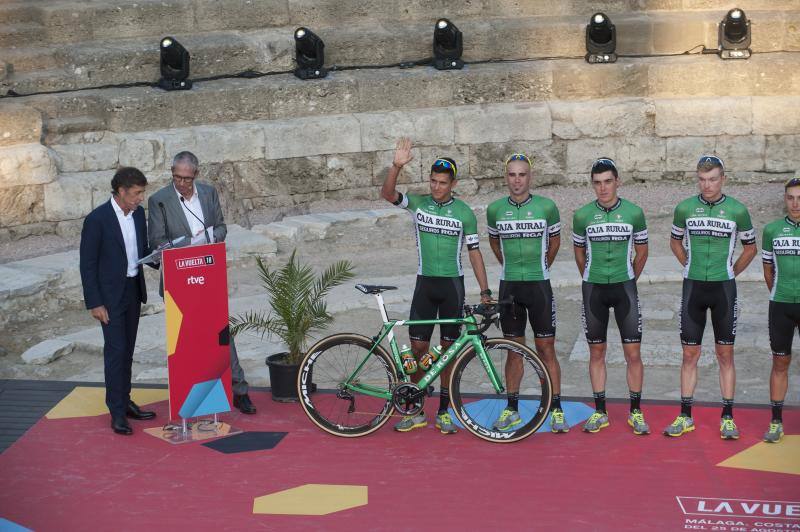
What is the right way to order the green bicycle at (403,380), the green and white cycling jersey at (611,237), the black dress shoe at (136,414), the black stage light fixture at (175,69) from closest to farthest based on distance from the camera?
the green bicycle at (403,380) < the green and white cycling jersey at (611,237) < the black dress shoe at (136,414) < the black stage light fixture at (175,69)

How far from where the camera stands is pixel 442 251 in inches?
348

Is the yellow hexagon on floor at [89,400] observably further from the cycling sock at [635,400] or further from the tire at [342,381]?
the cycling sock at [635,400]

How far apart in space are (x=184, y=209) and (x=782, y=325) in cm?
442

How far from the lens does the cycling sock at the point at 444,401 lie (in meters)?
8.89

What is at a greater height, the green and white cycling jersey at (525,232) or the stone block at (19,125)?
the stone block at (19,125)

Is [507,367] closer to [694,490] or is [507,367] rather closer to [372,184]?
[694,490]

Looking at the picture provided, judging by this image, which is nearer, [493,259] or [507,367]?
[507,367]

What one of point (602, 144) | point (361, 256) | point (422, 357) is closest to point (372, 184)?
point (361, 256)

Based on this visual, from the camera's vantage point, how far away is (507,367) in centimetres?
883

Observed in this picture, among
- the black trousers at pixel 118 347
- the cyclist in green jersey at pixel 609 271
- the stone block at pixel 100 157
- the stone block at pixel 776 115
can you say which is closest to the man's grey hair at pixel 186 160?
the black trousers at pixel 118 347

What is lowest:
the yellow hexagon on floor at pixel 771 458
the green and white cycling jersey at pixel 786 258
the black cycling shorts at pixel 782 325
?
the yellow hexagon on floor at pixel 771 458

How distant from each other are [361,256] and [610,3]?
661 cm

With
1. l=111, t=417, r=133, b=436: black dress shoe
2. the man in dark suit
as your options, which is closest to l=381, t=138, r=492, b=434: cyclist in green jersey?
the man in dark suit

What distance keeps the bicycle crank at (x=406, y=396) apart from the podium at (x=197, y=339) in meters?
1.25
